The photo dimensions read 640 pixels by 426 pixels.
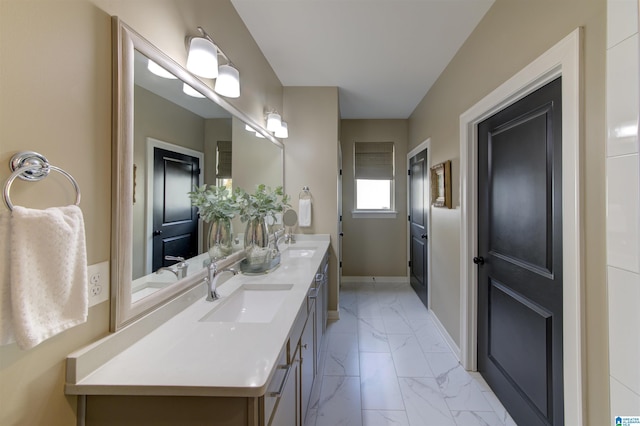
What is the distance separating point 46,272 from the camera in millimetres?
598

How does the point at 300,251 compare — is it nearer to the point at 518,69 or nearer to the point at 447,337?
the point at 447,337

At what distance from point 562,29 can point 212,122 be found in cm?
175

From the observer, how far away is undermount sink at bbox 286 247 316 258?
243 cm

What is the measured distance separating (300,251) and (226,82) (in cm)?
159

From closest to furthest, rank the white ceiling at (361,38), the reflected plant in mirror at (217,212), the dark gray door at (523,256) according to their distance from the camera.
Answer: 1. the dark gray door at (523,256)
2. the reflected plant in mirror at (217,212)
3. the white ceiling at (361,38)

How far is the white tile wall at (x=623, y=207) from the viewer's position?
86 centimetres

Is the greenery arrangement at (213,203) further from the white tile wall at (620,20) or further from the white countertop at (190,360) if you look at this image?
the white tile wall at (620,20)

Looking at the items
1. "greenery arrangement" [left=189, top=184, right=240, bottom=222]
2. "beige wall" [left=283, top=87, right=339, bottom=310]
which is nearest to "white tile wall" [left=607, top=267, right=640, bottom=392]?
"greenery arrangement" [left=189, top=184, right=240, bottom=222]

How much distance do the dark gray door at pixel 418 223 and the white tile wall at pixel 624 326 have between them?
7.46ft

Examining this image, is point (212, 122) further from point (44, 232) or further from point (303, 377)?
point (303, 377)

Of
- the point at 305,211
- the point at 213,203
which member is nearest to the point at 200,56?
the point at 213,203

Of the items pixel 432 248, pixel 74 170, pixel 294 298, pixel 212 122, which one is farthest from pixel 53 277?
pixel 432 248

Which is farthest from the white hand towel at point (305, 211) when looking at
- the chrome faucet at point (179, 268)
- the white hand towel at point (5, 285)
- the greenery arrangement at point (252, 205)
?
the white hand towel at point (5, 285)

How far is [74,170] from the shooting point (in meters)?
0.73
